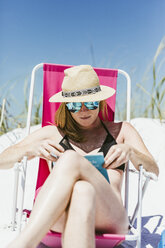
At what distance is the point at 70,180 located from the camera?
181cm

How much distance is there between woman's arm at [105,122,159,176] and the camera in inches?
83.0

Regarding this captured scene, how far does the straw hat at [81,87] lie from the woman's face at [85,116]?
0.32ft

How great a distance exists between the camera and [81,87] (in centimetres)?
237

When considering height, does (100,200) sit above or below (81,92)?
below

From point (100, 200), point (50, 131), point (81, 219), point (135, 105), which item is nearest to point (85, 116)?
point (50, 131)

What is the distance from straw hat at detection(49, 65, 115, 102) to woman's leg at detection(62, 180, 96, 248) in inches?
30.0

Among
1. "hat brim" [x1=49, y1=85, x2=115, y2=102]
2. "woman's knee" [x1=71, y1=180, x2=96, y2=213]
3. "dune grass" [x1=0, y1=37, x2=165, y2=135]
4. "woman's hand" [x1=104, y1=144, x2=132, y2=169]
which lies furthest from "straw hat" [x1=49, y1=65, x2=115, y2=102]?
"dune grass" [x1=0, y1=37, x2=165, y2=135]

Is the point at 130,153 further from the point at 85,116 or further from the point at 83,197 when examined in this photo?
the point at 83,197

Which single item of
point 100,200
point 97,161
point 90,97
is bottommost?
point 100,200

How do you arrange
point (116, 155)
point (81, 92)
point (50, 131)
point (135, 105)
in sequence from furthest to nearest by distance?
point (135, 105)
point (50, 131)
point (81, 92)
point (116, 155)

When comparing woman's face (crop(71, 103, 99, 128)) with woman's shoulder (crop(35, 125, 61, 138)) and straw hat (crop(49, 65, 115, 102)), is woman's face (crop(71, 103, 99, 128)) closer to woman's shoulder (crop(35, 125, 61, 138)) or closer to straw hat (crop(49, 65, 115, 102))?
straw hat (crop(49, 65, 115, 102))

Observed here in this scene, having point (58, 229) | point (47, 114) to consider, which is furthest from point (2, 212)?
point (58, 229)

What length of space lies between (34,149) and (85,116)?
47 centimetres

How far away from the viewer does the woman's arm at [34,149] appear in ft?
7.11
